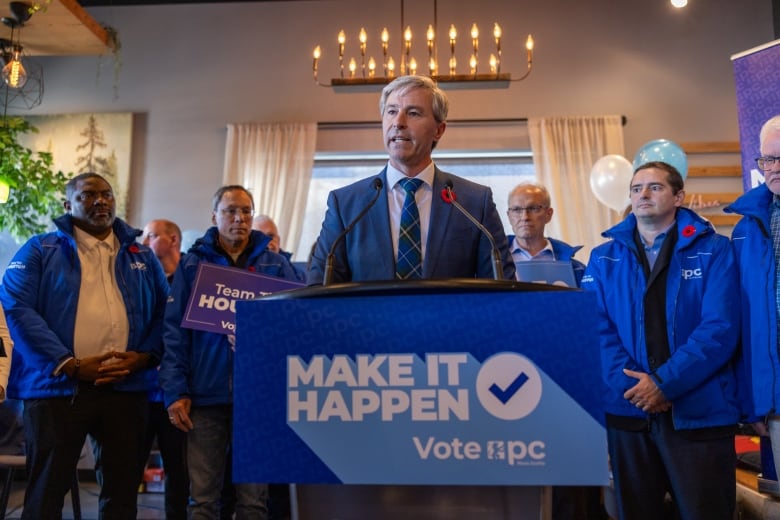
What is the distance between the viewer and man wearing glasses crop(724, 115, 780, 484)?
2.17 m

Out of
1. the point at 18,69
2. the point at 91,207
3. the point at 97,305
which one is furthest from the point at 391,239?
the point at 18,69

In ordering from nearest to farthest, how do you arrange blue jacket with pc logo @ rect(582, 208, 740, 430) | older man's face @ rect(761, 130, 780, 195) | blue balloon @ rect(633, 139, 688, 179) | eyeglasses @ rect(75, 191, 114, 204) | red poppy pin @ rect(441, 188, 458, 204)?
red poppy pin @ rect(441, 188, 458, 204), blue jacket with pc logo @ rect(582, 208, 740, 430), older man's face @ rect(761, 130, 780, 195), eyeglasses @ rect(75, 191, 114, 204), blue balloon @ rect(633, 139, 688, 179)

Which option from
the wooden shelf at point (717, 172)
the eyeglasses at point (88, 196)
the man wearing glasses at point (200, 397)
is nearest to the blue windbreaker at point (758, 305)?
the man wearing glasses at point (200, 397)

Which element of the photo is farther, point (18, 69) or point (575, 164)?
point (575, 164)

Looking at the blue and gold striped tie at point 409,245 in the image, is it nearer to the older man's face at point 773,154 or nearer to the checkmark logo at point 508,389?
the checkmark logo at point 508,389

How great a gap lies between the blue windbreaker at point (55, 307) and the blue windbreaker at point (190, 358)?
20 cm

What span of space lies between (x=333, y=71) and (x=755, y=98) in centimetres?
398

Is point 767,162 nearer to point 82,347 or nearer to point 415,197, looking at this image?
point 415,197

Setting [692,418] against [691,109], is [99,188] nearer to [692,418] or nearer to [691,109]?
[692,418]

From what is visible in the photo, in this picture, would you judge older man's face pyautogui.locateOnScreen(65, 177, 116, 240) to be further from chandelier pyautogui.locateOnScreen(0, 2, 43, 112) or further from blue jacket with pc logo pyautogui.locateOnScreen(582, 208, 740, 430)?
chandelier pyautogui.locateOnScreen(0, 2, 43, 112)

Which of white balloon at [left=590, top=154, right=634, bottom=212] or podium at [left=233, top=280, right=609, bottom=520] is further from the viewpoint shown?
white balloon at [left=590, top=154, right=634, bottom=212]

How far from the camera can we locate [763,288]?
2234 millimetres

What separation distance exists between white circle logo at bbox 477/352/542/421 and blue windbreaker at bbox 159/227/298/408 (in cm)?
196

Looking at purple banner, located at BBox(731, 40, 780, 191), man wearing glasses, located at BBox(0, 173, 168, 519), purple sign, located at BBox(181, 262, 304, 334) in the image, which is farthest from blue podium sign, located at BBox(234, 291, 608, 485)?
purple banner, located at BBox(731, 40, 780, 191)
